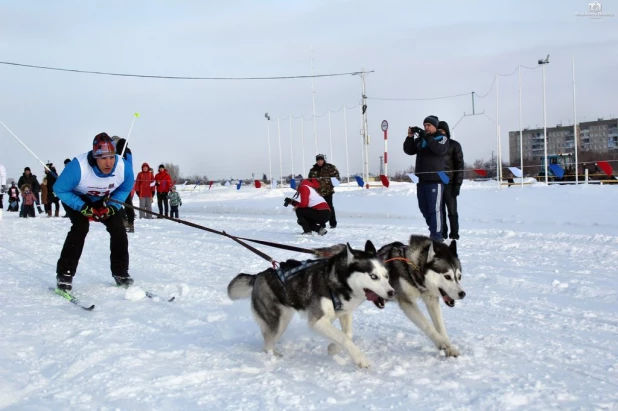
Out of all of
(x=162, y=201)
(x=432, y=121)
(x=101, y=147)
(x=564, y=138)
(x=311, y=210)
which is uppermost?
(x=564, y=138)

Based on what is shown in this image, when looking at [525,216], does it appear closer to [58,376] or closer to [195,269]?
[195,269]

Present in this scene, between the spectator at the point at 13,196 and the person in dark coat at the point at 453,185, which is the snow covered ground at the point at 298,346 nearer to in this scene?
the person in dark coat at the point at 453,185

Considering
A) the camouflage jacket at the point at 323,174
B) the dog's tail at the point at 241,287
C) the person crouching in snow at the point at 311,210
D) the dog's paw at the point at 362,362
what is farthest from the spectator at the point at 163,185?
the dog's paw at the point at 362,362

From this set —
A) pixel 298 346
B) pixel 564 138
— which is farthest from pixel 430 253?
pixel 564 138

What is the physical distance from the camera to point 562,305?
15.8 feet

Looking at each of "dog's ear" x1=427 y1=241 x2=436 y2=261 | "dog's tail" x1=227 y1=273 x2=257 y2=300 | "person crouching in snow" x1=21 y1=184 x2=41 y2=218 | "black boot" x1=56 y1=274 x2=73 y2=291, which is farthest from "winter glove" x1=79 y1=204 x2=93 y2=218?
"person crouching in snow" x1=21 y1=184 x2=41 y2=218

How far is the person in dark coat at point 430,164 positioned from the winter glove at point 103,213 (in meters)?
4.22

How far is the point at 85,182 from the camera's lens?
5723 millimetres

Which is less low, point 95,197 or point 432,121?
point 432,121

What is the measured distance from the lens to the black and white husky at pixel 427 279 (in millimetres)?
3758

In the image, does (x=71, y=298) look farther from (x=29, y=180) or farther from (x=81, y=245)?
(x=29, y=180)

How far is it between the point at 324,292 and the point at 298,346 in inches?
25.8

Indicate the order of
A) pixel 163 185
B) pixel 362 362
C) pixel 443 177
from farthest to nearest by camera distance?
pixel 163 185 < pixel 443 177 < pixel 362 362

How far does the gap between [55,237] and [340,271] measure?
9456 millimetres
